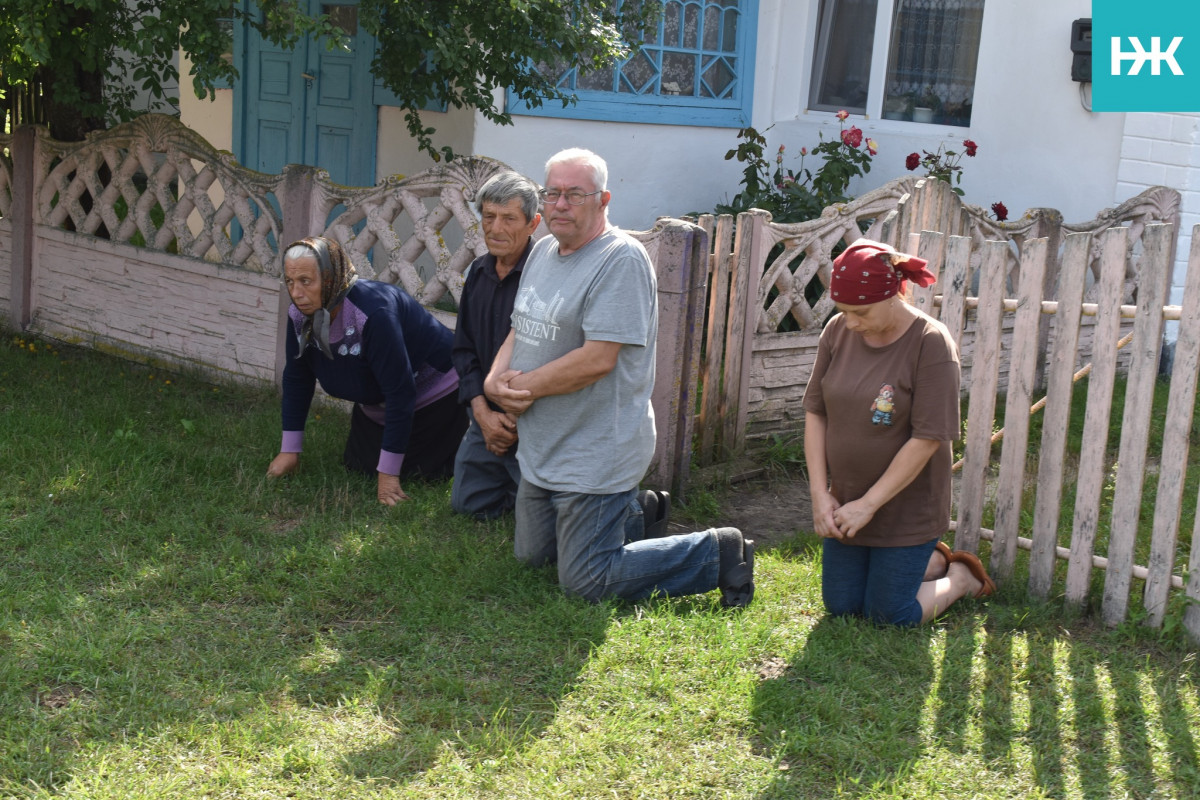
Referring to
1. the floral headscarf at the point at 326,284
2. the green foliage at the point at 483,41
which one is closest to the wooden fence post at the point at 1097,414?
the floral headscarf at the point at 326,284

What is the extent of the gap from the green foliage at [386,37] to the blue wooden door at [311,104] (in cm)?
171

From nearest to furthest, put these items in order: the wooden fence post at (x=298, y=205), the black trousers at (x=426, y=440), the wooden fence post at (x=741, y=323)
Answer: the black trousers at (x=426, y=440), the wooden fence post at (x=741, y=323), the wooden fence post at (x=298, y=205)

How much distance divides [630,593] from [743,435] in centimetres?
201

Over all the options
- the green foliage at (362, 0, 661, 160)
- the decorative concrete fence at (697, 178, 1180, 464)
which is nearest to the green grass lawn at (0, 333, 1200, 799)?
the decorative concrete fence at (697, 178, 1180, 464)

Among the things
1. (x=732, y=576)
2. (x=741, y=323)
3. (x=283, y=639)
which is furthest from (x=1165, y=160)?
(x=283, y=639)

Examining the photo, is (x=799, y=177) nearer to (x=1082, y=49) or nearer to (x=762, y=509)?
(x=1082, y=49)

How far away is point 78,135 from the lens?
853cm

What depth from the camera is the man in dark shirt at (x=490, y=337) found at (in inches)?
186

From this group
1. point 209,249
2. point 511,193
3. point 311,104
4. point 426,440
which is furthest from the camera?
point 311,104

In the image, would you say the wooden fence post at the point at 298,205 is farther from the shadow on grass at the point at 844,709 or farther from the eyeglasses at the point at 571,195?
the shadow on grass at the point at 844,709

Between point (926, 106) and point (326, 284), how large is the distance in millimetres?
6107

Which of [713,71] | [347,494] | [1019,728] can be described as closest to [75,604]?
[347,494]

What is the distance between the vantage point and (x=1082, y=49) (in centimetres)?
824

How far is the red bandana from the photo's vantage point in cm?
374
